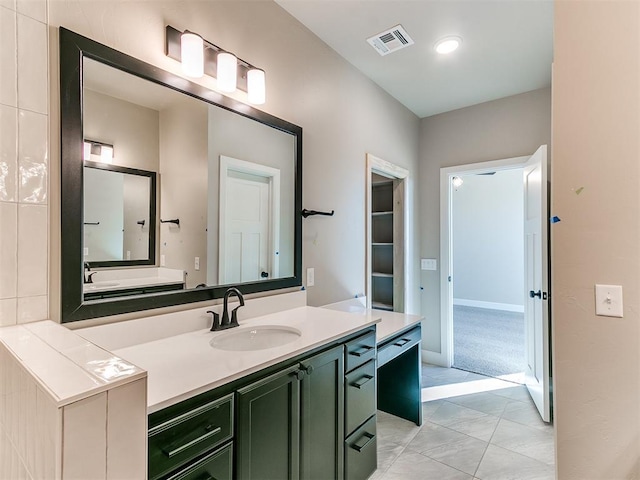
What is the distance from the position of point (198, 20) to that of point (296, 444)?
190 cm

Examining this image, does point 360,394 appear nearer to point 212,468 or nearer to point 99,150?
point 212,468

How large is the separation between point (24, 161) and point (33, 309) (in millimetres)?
473

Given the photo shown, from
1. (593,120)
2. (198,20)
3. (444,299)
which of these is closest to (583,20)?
(593,120)

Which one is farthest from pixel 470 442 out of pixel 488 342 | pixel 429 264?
pixel 488 342

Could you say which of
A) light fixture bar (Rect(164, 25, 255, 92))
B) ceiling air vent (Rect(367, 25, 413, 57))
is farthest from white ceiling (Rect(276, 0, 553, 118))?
Result: light fixture bar (Rect(164, 25, 255, 92))

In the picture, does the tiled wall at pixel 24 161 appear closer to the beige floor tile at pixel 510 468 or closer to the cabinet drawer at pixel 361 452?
the cabinet drawer at pixel 361 452

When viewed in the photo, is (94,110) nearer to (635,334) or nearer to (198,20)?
(198,20)

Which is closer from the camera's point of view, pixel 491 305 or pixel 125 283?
pixel 125 283

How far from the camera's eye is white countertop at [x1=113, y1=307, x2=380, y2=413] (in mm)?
912

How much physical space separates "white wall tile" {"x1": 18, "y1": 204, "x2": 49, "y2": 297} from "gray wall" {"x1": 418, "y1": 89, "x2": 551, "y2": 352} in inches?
129

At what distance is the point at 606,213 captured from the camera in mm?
1222

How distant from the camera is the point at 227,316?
61.2 inches

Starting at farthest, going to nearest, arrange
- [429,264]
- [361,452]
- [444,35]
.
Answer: [429,264]
[444,35]
[361,452]

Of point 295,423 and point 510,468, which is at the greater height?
point 295,423
